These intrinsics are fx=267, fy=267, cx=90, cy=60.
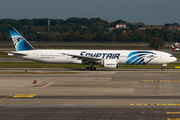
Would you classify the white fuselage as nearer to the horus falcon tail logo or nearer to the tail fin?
the horus falcon tail logo

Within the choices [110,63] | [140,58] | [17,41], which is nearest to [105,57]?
[110,63]

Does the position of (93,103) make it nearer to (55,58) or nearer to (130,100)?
(130,100)

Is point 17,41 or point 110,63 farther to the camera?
point 17,41

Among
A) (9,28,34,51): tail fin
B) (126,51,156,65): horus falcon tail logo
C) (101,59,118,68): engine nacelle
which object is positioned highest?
(9,28,34,51): tail fin

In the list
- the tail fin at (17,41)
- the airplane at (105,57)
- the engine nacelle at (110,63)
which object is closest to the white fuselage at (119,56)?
the airplane at (105,57)

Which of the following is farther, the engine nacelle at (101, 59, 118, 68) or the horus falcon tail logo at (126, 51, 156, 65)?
the horus falcon tail logo at (126, 51, 156, 65)

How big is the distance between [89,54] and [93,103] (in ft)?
91.6

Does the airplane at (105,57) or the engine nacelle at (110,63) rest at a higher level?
the airplane at (105,57)

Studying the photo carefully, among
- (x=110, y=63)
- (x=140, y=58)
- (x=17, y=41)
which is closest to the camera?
(x=110, y=63)

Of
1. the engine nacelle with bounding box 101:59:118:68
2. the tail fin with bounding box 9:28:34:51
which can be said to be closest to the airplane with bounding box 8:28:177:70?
the engine nacelle with bounding box 101:59:118:68

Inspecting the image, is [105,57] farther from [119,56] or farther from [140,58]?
[140,58]

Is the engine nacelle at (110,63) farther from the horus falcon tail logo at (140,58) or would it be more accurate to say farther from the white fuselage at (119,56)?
the horus falcon tail logo at (140,58)

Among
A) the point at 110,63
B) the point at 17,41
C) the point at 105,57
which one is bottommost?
the point at 110,63
